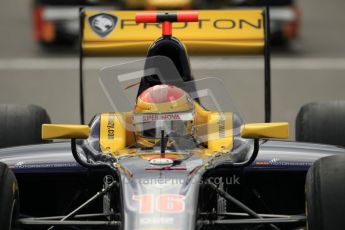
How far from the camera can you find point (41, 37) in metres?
18.7

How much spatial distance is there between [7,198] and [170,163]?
0.98 m

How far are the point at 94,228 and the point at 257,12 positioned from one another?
2.41 m

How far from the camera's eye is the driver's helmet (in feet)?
25.9

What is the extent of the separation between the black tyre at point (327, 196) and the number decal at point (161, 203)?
71 cm

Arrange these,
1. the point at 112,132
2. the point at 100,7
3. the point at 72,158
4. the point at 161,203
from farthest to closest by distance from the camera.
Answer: the point at 100,7
the point at 112,132
the point at 72,158
the point at 161,203

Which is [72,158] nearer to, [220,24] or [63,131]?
[63,131]

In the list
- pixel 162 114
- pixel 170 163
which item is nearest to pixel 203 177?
pixel 170 163

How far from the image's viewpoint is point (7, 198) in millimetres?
7016

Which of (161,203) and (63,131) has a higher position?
(63,131)

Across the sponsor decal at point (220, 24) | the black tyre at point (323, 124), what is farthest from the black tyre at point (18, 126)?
the black tyre at point (323, 124)

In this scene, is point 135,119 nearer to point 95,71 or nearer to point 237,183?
point 237,183

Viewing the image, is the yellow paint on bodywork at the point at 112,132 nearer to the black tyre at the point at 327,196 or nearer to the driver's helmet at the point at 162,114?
the driver's helmet at the point at 162,114

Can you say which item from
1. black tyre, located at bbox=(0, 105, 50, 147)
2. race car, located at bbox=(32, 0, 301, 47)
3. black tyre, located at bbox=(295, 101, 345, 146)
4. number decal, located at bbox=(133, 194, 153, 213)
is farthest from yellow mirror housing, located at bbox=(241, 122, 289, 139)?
race car, located at bbox=(32, 0, 301, 47)

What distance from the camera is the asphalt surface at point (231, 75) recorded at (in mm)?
15086
